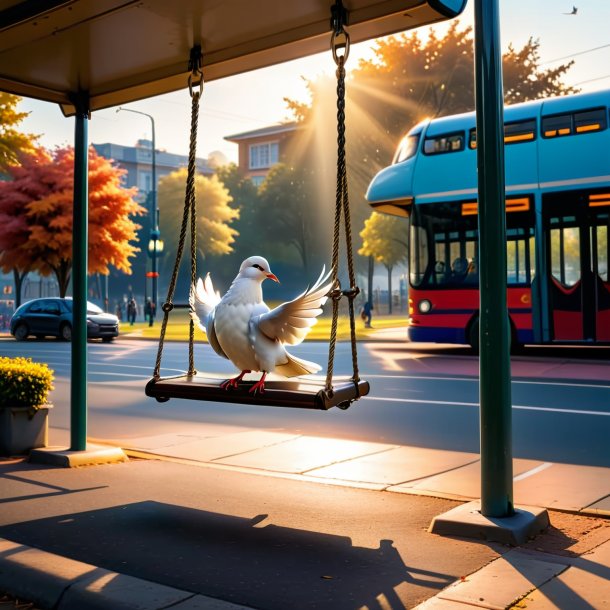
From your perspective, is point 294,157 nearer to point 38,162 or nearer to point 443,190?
point 38,162

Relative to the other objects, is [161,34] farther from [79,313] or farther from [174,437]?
[174,437]

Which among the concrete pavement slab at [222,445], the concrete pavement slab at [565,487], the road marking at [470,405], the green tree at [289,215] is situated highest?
the green tree at [289,215]

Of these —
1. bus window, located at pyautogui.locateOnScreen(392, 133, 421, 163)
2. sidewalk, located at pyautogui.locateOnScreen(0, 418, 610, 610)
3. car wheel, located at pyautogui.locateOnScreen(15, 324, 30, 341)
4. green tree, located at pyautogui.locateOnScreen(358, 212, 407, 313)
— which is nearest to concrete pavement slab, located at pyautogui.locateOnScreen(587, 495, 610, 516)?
sidewalk, located at pyautogui.locateOnScreen(0, 418, 610, 610)

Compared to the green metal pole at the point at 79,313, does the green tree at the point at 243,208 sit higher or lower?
higher

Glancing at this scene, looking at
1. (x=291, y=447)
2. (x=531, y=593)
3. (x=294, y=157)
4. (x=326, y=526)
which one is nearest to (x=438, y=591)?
(x=531, y=593)

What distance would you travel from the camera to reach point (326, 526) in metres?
4.94

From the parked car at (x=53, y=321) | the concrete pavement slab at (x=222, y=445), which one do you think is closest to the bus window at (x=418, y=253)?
the concrete pavement slab at (x=222, y=445)

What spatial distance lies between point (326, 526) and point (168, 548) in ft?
3.18

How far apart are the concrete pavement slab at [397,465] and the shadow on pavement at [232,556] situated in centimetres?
166

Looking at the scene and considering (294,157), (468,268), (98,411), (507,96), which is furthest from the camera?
(294,157)

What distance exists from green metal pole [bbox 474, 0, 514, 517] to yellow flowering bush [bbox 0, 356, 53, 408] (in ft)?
14.1

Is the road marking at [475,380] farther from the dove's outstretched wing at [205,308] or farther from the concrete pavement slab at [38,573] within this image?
the concrete pavement slab at [38,573]

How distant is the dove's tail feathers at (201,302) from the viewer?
554 cm

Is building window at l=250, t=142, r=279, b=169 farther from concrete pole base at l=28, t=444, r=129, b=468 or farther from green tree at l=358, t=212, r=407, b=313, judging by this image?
concrete pole base at l=28, t=444, r=129, b=468
